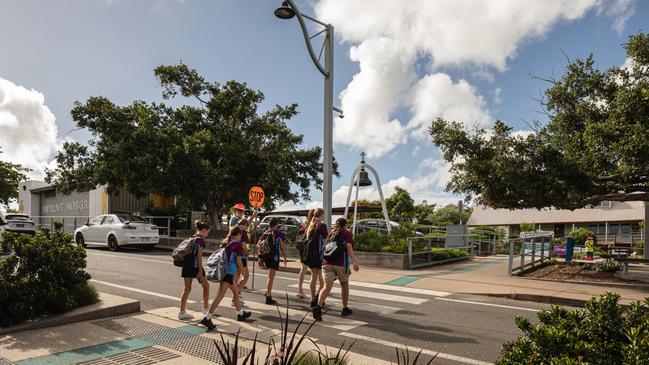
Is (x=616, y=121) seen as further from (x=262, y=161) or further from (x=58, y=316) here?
(x=262, y=161)

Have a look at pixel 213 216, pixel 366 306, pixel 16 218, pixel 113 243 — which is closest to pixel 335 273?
pixel 366 306

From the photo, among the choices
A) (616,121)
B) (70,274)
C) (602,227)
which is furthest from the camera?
(602,227)

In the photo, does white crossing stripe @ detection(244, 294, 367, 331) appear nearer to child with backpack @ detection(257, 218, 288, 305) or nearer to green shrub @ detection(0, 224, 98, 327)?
child with backpack @ detection(257, 218, 288, 305)

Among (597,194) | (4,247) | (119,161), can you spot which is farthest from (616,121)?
(119,161)

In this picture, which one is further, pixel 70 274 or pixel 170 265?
pixel 170 265

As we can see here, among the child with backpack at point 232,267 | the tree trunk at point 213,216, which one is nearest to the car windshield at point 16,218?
the tree trunk at point 213,216

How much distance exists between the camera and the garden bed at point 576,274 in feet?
40.9

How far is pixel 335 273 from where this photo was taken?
7539 millimetres

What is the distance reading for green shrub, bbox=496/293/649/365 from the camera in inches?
106

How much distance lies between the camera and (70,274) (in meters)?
6.96

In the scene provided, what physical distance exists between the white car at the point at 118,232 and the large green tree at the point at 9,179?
26.4 metres

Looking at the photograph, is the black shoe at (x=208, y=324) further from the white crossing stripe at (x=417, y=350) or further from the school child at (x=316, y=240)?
the school child at (x=316, y=240)

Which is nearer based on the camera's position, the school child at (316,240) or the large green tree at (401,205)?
the school child at (316,240)

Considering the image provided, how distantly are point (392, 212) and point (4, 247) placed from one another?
Result: 4591cm
